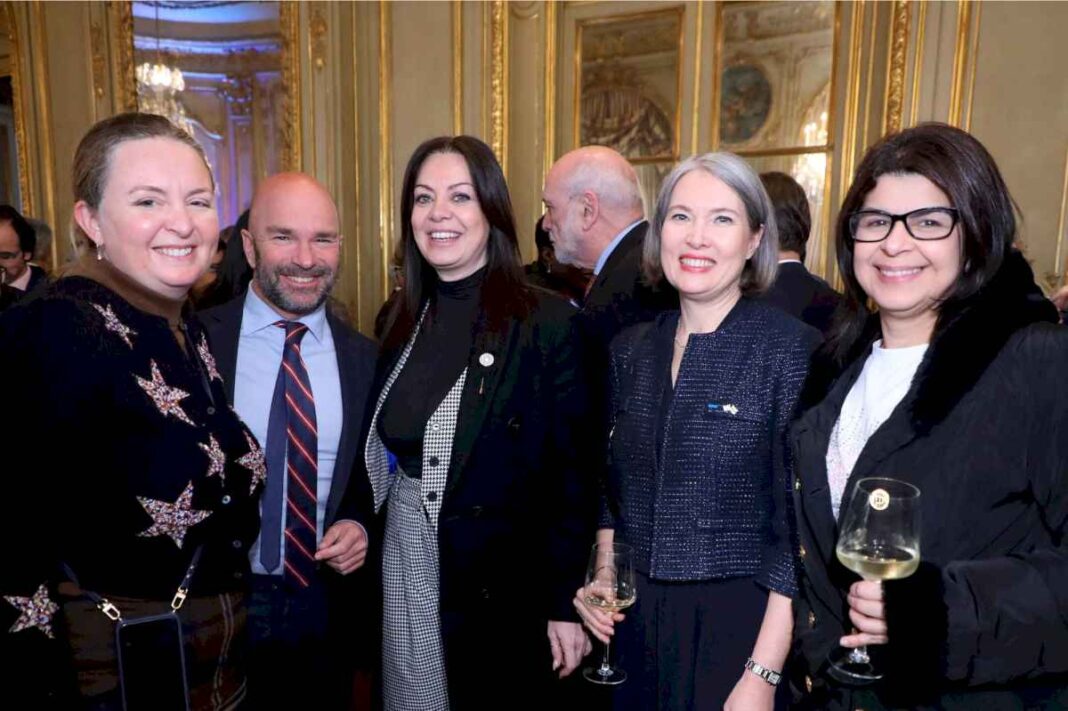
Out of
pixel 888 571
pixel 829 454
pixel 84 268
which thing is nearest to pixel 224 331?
pixel 84 268

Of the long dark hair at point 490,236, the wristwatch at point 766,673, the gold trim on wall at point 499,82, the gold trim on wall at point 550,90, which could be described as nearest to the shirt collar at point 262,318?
the long dark hair at point 490,236

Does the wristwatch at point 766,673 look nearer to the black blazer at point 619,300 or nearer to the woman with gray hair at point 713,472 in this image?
the woman with gray hair at point 713,472

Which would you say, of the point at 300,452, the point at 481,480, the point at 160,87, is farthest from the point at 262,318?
the point at 160,87

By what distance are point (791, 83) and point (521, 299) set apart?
4877 millimetres

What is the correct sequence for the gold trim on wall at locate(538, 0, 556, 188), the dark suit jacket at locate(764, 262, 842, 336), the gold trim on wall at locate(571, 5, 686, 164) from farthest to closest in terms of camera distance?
the gold trim on wall at locate(538, 0, 556, 188) < the gold trim on wall at locate(571, 5, 686, 164) < the dark suit jacket at locate(764, 262, 842, 336)

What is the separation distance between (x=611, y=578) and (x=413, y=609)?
0.60 meters

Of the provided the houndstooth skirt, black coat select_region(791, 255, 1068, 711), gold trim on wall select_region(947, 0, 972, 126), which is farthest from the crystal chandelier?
black coat select_region(791, 255, 1068, 711)

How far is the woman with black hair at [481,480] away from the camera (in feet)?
6.36

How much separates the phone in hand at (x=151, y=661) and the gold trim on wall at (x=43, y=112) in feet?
22.6

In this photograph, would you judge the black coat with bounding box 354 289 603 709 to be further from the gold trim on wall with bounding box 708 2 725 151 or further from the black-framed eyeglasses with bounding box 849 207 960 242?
the gold trim on wall with bounding box 708 2 725 151

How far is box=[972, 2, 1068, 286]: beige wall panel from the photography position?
195 inches

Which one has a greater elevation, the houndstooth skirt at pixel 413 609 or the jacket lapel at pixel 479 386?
the jacket lapel at pixel 479 386

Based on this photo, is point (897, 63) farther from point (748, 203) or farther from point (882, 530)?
point (882, 530)

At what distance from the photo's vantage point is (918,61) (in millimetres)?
5270
